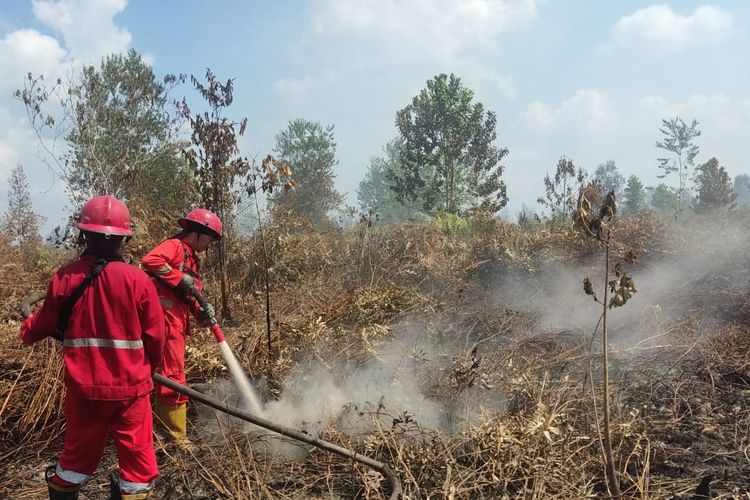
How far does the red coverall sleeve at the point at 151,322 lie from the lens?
2.52m

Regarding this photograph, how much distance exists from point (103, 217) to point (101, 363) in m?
0.77

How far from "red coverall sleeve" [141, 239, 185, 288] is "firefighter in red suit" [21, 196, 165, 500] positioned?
0.85 m

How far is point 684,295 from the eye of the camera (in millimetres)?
6352

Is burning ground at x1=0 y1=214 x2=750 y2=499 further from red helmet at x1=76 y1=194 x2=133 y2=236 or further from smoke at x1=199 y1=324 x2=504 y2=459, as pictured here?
red helmet at x1=76 y1=194 x2=133 y2=236

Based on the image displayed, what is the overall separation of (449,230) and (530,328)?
5093 millimetres

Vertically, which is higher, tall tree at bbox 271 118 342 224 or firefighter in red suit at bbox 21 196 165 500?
tall tree at bbox 271 118 342 224

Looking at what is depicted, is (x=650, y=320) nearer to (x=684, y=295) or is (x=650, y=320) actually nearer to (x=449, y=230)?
(x=684, y=295)

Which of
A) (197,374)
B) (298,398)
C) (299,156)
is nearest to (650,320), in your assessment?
(298,398)

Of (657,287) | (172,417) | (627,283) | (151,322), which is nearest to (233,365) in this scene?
(172,417)

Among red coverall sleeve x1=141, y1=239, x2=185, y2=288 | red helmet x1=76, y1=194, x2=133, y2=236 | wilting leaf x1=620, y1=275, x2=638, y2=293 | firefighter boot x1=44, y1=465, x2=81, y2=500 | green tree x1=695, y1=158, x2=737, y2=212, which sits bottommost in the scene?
firefighter boot x1=44, y1=465, x2=81, y2=500

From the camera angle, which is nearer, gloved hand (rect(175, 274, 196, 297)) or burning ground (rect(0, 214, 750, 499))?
burning ground (rect(0, 214, 750, 499))

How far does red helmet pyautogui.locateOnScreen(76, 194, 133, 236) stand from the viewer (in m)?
2.49

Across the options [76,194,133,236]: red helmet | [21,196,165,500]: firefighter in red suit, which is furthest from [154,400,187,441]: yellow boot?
[76,194,133,236]: red helmet

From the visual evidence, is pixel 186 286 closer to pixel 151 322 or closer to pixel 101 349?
pixel 151 322
